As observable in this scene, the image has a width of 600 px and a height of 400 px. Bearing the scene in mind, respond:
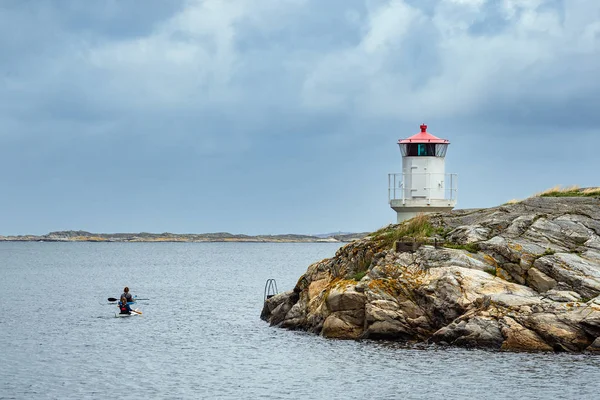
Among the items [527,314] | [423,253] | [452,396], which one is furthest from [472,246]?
[452,396]

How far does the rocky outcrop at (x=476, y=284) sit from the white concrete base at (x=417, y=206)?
15.0ft

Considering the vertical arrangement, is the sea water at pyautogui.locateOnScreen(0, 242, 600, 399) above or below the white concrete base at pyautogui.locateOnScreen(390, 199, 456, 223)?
below

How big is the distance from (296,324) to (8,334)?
1335 centimetres

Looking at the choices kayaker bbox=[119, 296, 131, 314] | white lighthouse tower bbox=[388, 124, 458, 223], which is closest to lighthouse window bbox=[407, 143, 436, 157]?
white lighthouse tower bbox=[388, 124, 458, 223]

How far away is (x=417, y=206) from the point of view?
44.7 meters

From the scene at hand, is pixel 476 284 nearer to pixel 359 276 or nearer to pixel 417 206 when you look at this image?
pixel 359 276

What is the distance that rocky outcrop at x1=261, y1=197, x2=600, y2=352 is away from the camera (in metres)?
31.4

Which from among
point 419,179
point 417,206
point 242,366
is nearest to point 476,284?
point 242,366

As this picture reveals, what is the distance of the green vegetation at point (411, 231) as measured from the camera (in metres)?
37.8

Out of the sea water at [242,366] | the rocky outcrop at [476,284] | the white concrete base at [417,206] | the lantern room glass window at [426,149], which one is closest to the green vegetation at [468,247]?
the rocky outcrop at [476,284]

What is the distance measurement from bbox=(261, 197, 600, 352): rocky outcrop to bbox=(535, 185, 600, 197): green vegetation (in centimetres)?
142

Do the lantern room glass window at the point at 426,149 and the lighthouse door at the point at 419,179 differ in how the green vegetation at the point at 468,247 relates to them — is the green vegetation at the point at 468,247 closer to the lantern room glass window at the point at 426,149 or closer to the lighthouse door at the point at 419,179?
the lighthouse door at the point at 419,179

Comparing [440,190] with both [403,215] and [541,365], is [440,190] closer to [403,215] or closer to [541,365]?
[403,215]

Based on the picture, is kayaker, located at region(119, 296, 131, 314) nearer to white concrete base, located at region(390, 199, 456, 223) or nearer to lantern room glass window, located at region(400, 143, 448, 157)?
white concrete base, located at region(390, 199, 456, 223)
